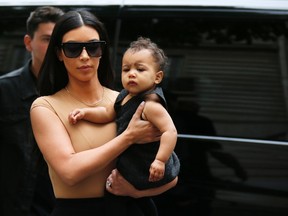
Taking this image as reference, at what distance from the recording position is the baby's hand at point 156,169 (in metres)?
2.45

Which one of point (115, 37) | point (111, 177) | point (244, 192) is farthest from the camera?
point (115, 37)

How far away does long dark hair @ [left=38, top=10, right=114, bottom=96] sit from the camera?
267 cm

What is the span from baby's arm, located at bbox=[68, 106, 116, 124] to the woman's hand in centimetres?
16

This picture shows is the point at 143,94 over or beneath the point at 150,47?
beneath

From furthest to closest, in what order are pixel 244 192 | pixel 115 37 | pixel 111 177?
pixel 115 37, pixel 244 192, pixel 111 177

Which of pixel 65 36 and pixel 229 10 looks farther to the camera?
pixel 229 10

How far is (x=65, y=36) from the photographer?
2.67m

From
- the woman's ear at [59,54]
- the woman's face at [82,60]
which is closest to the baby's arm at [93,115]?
the woman's face at [82,60]

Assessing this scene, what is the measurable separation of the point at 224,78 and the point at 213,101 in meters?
0.14

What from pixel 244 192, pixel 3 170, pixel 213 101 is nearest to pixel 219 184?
pixel 244 192

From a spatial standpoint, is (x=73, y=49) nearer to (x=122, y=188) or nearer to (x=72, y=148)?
(x=72, y=148)

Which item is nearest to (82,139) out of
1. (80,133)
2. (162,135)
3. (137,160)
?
(80,133)

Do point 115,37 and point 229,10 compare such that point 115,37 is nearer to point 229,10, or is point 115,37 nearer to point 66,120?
point 229,10

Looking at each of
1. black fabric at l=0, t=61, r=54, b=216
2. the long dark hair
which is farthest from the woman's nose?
black fabric at l=0, t=61, r=54, b=216
